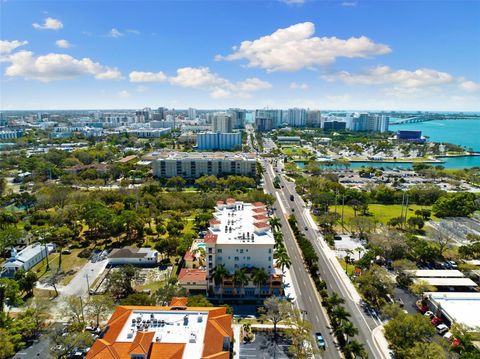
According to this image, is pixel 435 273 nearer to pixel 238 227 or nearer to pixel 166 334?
pixel 238 227

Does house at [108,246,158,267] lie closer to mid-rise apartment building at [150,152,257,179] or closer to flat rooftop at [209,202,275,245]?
flat rooftop at [209,202,275,245]

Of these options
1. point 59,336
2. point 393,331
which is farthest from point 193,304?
point 393,331

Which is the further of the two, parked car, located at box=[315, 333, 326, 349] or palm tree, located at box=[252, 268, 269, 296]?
palm tree, located at box=[252, 268, 269, 296]

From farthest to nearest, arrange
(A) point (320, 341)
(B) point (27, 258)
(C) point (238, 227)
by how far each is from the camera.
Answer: (B) point (27, 258), (C) point (238, 227), (A) point (320, 341)

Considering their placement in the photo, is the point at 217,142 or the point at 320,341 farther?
the point at 217,142

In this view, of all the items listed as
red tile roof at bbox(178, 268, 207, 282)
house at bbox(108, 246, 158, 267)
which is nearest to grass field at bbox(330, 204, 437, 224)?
red tile roof at bbox(178, 268, 207, 282)

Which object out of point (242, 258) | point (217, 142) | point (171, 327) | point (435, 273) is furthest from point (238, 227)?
point (217, 142)

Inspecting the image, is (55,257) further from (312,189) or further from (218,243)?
(312,189)
